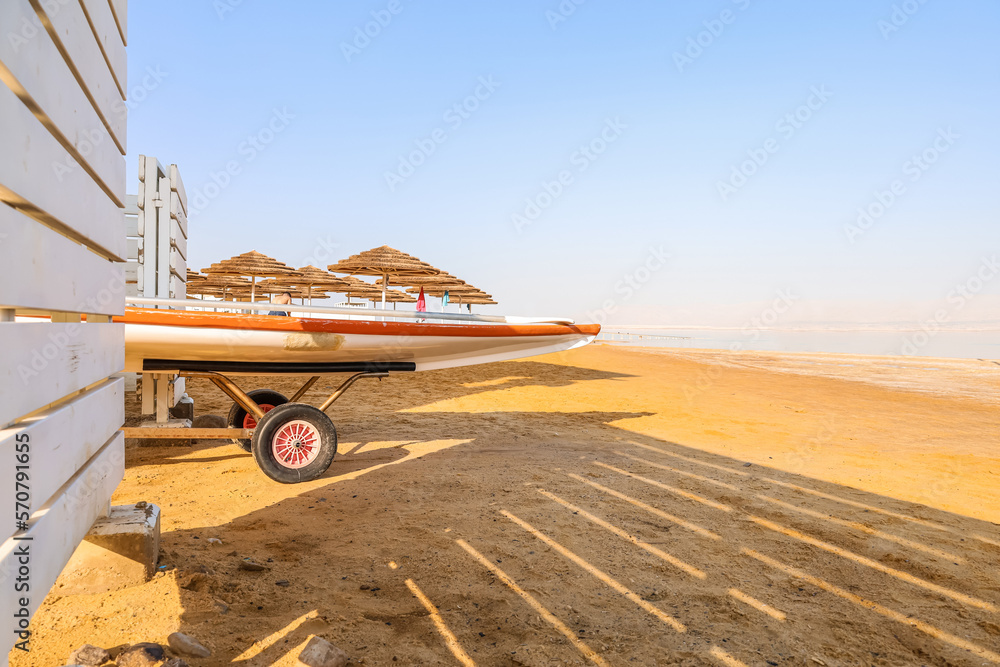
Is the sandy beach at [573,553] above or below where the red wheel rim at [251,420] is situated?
below

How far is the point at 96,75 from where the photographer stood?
6.18 feet

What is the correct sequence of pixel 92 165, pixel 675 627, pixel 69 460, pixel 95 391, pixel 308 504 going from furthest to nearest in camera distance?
pixel 308 504
pixel 675 627
pixel 95 391
pixel 92 165
pixel 69 460

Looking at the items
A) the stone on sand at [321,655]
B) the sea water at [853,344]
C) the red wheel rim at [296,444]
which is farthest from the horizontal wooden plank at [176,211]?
the sea water at [853,344]

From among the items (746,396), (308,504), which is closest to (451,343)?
(308,504)

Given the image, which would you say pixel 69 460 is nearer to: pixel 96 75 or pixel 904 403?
pixel 96 75

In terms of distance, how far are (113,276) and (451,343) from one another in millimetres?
3183

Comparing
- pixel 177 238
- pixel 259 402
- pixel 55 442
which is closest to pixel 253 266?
pixel 177 238

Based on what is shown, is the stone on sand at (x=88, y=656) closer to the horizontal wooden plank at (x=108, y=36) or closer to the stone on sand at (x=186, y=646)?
the stone on sand at (x=186, y=646)

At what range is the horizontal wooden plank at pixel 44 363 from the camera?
1154mm

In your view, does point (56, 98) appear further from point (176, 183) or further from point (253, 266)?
point (253, 266)

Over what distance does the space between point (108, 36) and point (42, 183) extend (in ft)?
3.63

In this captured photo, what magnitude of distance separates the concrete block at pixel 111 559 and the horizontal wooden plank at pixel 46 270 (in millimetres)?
980

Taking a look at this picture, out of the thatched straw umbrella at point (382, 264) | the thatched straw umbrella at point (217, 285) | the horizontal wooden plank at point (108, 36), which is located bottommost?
the horizontal wooden plank at point (108, 36)

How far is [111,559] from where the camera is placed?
230 centimetres
